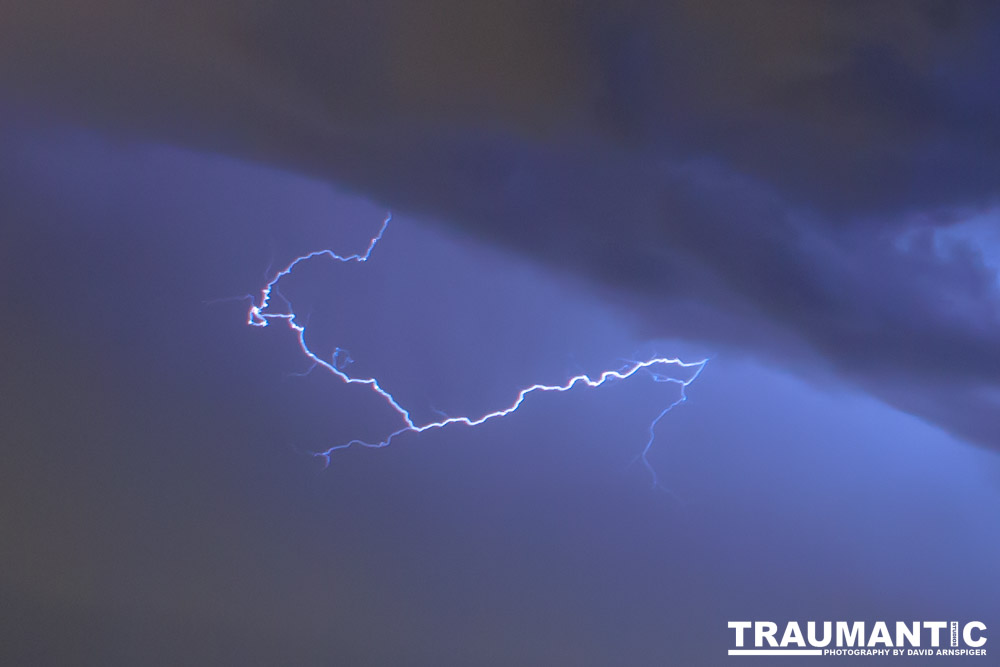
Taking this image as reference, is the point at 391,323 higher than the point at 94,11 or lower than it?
lower

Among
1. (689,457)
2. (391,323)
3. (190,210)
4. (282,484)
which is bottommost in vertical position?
(282,484)

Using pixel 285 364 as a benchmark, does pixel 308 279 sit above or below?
above

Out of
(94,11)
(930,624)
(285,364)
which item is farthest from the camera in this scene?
(930,624)

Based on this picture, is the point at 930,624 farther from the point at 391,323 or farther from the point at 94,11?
the point at 94,11

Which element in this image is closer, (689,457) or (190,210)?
(190,210)

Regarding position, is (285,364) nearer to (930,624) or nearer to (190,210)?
(190,210)

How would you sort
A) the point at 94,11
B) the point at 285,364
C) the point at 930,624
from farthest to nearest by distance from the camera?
the point at 930,624 < the point at 285,364 < the point at 94,11

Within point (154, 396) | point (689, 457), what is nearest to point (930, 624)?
point (689, 457)

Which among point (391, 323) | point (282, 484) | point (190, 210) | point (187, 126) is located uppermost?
point (187, 126)

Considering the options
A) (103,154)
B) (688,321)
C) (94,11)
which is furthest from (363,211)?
(688,321)
